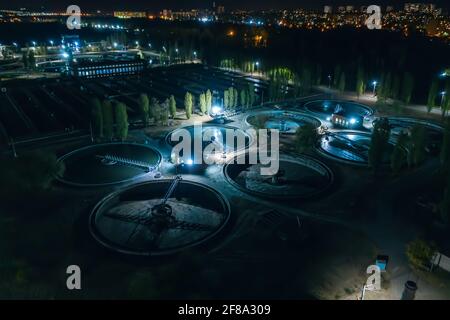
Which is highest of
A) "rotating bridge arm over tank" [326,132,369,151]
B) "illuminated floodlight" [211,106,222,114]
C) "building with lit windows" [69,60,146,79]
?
"building with lit windows" [69,60,146,79]

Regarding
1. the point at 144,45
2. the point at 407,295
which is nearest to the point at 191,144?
the point at 407,295

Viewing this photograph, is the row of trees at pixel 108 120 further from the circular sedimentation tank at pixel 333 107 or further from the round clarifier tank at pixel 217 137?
the circular sedimentation tank at pixel 333 107

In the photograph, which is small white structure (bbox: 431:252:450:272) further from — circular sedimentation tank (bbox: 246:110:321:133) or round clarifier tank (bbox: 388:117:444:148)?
circular sedimentation tank (bbox: 246:110:321:133)

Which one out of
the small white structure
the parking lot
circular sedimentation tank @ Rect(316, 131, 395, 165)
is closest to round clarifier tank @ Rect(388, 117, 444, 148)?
circular sedimentation tank @ Rect(316, 131, 395, 165)

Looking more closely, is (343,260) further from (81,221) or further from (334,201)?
(81,221)

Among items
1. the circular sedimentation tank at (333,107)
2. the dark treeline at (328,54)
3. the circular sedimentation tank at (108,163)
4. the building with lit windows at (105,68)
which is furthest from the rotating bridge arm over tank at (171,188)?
the building with lit windows at (105,68)

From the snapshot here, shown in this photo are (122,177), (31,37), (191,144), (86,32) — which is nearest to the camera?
(122,177)
